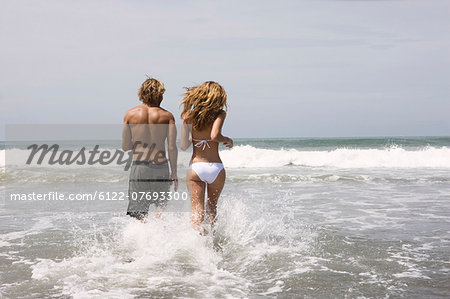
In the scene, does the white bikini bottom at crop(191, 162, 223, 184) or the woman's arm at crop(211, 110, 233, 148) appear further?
the white bikini bottom at crop(191, 162, 223, 184)

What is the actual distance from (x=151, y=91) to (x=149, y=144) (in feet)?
2.08

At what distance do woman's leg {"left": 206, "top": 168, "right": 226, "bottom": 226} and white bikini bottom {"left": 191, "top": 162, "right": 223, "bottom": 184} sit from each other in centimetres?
6

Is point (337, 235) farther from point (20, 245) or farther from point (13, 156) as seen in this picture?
point (13, 156)

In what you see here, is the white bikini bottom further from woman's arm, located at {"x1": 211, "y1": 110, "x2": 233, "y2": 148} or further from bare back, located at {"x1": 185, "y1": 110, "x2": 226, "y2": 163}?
woman's arm, located at {"x1": 211, "y1": 110, "x2": 233, "y2": 148}

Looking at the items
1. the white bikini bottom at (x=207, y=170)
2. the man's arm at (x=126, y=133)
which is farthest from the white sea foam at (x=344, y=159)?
the man's arm at (x=126, y=133)

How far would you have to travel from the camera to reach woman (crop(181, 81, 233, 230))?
458cm

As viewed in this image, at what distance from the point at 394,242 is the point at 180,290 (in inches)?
135

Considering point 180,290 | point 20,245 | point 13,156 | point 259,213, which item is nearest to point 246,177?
point 259,213

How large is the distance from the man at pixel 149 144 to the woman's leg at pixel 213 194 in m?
0.50

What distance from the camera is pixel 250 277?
4.40m

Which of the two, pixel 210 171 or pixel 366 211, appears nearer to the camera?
pixel 210 171

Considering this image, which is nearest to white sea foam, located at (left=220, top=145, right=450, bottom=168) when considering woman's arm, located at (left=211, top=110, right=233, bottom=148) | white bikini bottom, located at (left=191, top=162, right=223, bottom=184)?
white bikini bottom, located at (left=191, top=162, right=223, bottom=184)

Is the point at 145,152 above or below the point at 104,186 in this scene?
above

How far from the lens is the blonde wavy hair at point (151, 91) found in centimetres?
486
